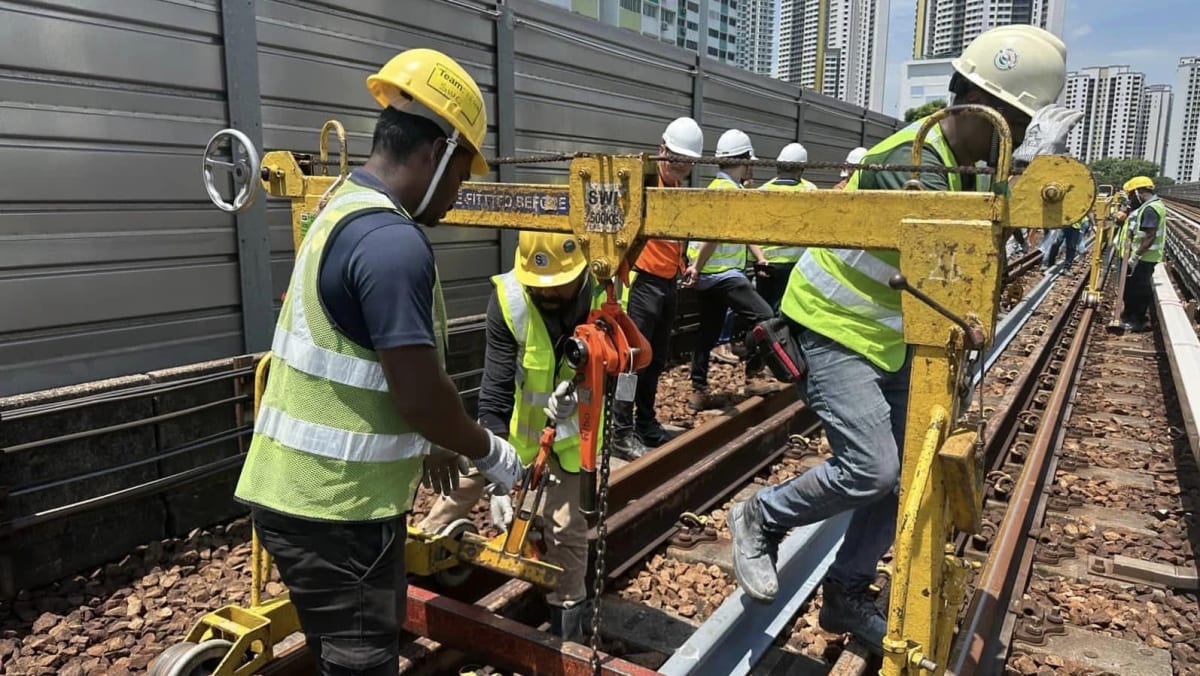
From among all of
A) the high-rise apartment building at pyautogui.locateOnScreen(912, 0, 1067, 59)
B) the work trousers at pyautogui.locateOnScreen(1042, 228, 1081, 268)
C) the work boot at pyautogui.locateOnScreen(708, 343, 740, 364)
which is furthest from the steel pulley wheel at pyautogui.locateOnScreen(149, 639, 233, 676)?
the high-rise apartment building at pyautogui.locateOnScreen(912, 0, 1067, 59)

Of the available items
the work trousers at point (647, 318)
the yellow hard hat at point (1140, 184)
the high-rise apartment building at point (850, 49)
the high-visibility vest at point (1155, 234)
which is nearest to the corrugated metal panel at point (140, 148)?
the work trousers at point (647, 318)

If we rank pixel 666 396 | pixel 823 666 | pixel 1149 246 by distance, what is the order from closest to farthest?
pixel 823 666 → pixel 666 396 → pixel 1149 246

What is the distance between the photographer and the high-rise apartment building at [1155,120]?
110000 millimetres

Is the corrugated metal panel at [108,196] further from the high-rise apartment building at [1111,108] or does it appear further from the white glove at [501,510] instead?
the high-rise apartment building at [1111,108]

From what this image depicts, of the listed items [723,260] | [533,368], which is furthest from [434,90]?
[723,260]

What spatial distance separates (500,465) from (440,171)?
87 centimetres

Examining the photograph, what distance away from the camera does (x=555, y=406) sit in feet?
9.64

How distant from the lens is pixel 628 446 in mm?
5980

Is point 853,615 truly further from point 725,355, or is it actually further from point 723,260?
point 725,355

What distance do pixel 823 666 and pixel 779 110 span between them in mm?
10056

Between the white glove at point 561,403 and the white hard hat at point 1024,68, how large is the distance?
5.75 ft

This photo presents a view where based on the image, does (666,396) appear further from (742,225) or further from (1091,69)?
(1091,69)

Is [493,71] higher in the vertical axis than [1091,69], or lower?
lower

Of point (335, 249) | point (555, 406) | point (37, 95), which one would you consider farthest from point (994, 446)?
point (37, 95)
